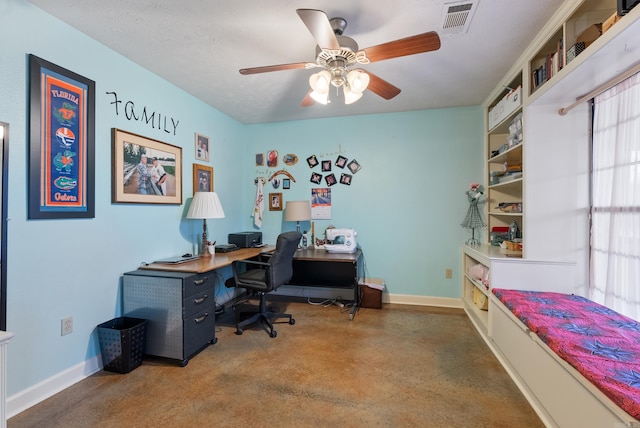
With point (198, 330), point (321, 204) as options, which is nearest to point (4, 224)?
point (198, 330)

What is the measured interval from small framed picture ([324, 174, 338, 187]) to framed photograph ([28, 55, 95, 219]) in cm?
245

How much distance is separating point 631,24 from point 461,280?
267cm

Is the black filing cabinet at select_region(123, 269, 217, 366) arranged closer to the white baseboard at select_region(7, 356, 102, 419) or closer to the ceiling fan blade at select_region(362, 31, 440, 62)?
the white baseboard at select_region(7, 356, 102, 419)

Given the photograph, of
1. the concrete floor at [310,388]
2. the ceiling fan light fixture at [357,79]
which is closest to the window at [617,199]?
the concrete floor at [310,388]

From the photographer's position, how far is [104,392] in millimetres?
1802

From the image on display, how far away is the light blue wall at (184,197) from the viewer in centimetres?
166

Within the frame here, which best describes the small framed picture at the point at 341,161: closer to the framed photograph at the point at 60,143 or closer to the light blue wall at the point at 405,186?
the light blue wall at the point at 405,186

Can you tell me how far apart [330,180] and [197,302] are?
2204 millimetres

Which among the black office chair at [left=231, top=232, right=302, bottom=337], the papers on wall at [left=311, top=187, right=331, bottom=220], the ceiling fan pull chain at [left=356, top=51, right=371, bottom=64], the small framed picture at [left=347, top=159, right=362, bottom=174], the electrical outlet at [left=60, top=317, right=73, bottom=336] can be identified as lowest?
the electrical outlet at [left=60, top=317, right=73, bottom=336]

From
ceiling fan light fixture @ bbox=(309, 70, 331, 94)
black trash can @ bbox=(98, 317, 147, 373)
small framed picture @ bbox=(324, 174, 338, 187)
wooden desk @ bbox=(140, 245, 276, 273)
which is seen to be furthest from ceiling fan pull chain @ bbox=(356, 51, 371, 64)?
black trash can @ bbox=(98, 317, 147, 373)

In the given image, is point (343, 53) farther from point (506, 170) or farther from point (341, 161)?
point (506, 170)

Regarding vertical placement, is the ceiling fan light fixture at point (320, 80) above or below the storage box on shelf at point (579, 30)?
below

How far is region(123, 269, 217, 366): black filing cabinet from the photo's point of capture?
2.09 meters

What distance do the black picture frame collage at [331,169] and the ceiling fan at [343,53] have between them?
5.17ft
